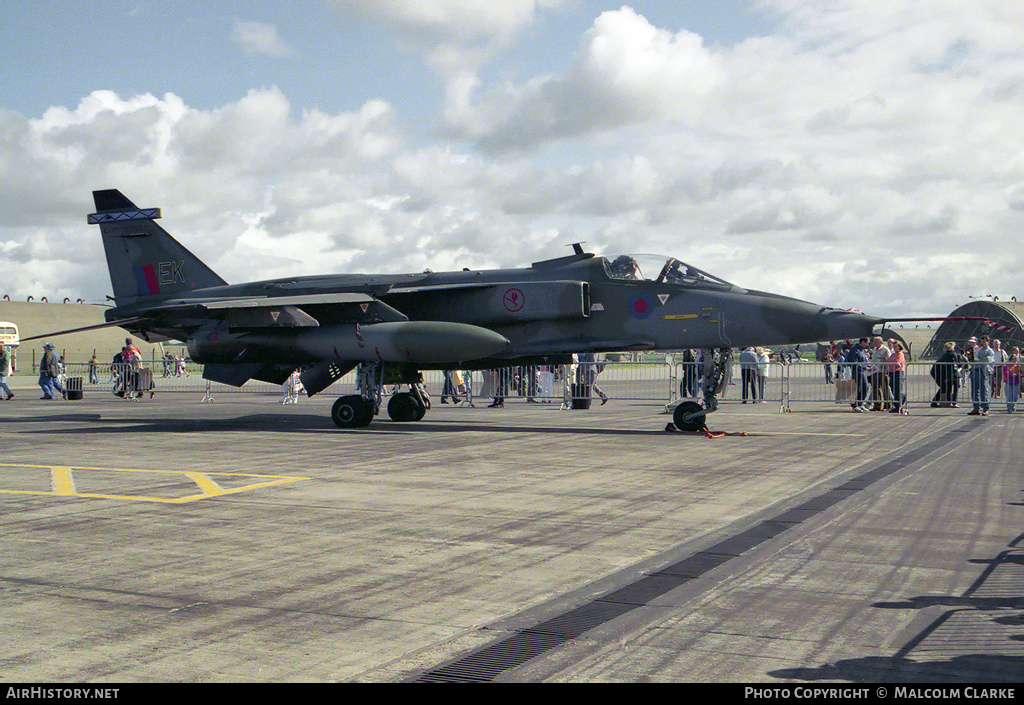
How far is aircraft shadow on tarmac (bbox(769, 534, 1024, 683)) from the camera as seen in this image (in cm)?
380

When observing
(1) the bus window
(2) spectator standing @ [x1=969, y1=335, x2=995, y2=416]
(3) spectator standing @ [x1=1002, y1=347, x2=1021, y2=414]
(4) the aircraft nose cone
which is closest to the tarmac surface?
(4) the aircraft nose cone

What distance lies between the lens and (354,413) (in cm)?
1664

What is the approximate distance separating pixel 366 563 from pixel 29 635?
6.96 ft

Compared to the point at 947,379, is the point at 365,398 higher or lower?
lower

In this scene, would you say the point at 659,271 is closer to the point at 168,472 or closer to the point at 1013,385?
the point at 168,472

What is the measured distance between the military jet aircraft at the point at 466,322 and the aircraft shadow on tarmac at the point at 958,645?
377 inches

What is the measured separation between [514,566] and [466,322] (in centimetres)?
1089

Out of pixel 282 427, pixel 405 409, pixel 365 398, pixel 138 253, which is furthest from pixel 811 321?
pixel 138 253

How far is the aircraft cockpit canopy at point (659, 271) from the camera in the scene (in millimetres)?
15211

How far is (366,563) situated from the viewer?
5.96m

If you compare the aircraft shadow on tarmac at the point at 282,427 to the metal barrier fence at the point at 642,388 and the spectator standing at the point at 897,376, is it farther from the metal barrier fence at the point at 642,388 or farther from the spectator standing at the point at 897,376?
the spectator standing at the point at 897,376

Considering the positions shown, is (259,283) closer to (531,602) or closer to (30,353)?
(531,602)
